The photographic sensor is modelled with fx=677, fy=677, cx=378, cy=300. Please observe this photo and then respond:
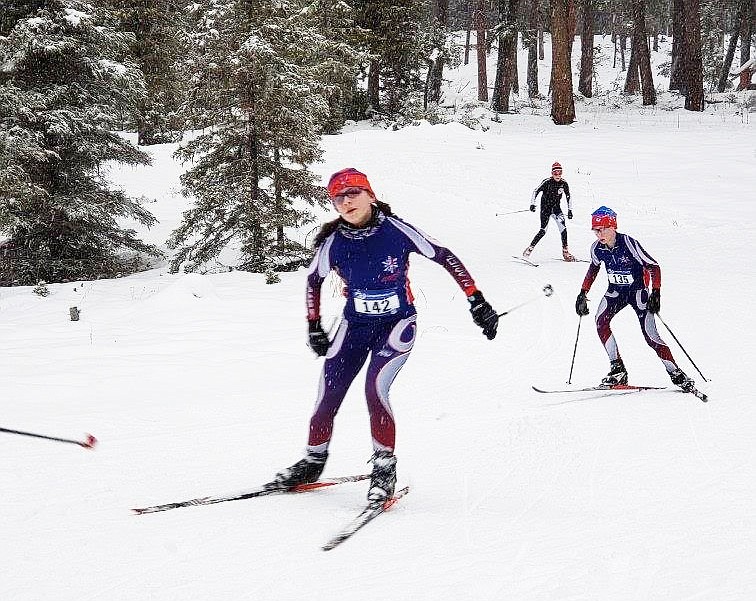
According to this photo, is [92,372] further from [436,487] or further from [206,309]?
[436,487]

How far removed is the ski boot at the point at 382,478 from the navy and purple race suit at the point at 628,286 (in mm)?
4500

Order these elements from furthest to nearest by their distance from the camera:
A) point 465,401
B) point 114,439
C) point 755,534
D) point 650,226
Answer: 1. point 650,226
2. point 465,401
3. point 114,439
4. point 755,534

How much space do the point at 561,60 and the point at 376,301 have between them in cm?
2672

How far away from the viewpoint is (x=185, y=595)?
3430mm

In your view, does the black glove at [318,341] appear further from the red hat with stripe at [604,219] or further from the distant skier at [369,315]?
the red hat with stripe at [604,219]

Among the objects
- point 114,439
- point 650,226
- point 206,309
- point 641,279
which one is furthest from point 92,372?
point 650,226

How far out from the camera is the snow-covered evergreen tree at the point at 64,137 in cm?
1323

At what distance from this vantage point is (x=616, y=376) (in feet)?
27.2

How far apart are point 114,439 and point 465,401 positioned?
12.4 feet

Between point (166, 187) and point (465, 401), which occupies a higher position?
point (166, 187)

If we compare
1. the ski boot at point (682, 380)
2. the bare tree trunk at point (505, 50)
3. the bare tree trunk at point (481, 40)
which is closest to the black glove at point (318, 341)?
the ski boot at point (682, 380)

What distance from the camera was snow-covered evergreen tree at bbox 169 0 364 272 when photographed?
13156 millimetres

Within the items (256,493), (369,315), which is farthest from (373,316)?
(256,493)

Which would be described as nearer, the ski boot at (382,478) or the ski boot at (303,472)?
the ski boot at (382,478)
